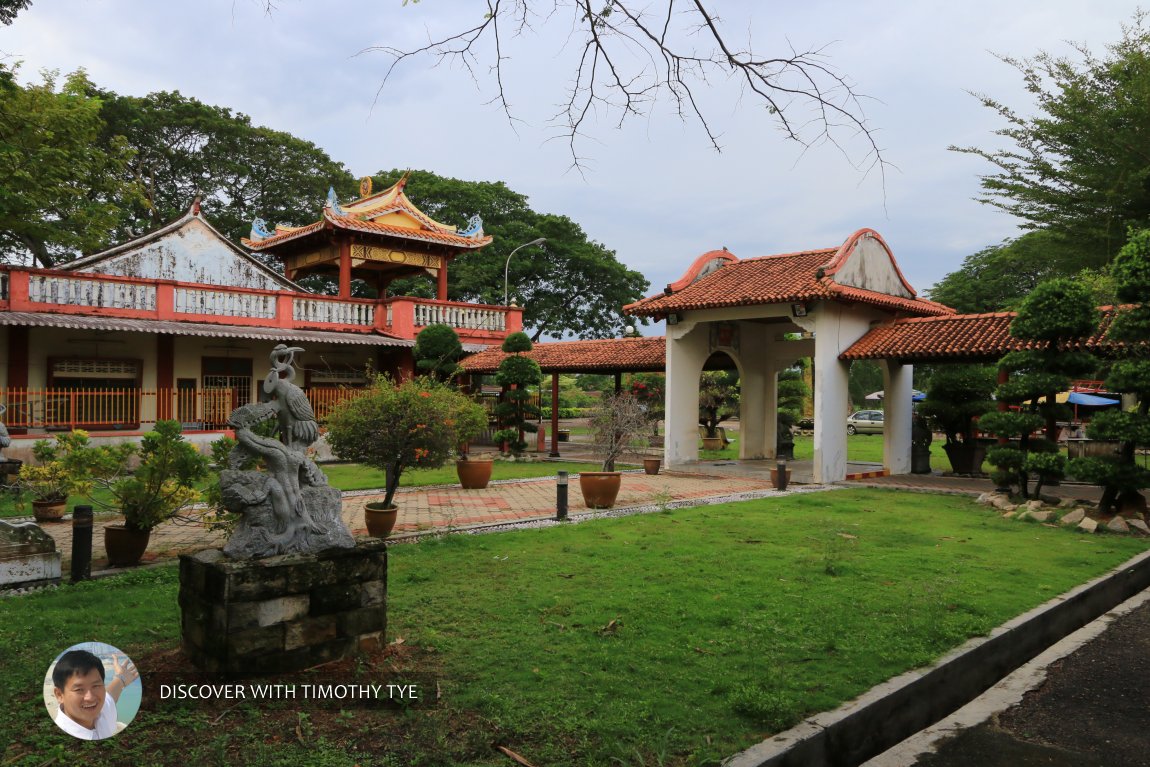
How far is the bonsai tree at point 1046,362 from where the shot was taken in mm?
10836

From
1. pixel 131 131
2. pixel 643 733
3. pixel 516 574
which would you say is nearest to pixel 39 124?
pixel 131 131

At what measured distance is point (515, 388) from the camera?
1880 cm

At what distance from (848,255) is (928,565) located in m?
8.88

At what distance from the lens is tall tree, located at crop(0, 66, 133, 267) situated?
45.0 feet

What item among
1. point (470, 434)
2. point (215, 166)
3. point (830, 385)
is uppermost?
point (215, 166)

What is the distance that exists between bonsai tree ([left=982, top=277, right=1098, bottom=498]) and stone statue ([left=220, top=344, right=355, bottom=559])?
10339 mm

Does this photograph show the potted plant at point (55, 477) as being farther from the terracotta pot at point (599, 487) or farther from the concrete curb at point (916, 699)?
the concrete curb at point (916, 699)

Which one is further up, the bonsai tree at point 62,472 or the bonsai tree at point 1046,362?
the bonsai tree at point 1046,362

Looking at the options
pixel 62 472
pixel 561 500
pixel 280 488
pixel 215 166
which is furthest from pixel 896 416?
pixel 215 166

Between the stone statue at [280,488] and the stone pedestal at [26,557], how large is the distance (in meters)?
2.68

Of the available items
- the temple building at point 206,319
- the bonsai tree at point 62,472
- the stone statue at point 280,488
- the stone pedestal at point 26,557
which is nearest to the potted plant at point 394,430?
the bonsai tree at point 62,472

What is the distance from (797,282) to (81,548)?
499 inches

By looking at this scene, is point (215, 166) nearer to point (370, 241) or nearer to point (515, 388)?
point (370, 241)

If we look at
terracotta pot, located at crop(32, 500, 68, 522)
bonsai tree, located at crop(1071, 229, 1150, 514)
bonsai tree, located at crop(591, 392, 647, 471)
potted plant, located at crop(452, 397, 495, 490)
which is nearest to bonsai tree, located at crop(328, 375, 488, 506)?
potted plant, located at crop(452, 397, 495, 490)
